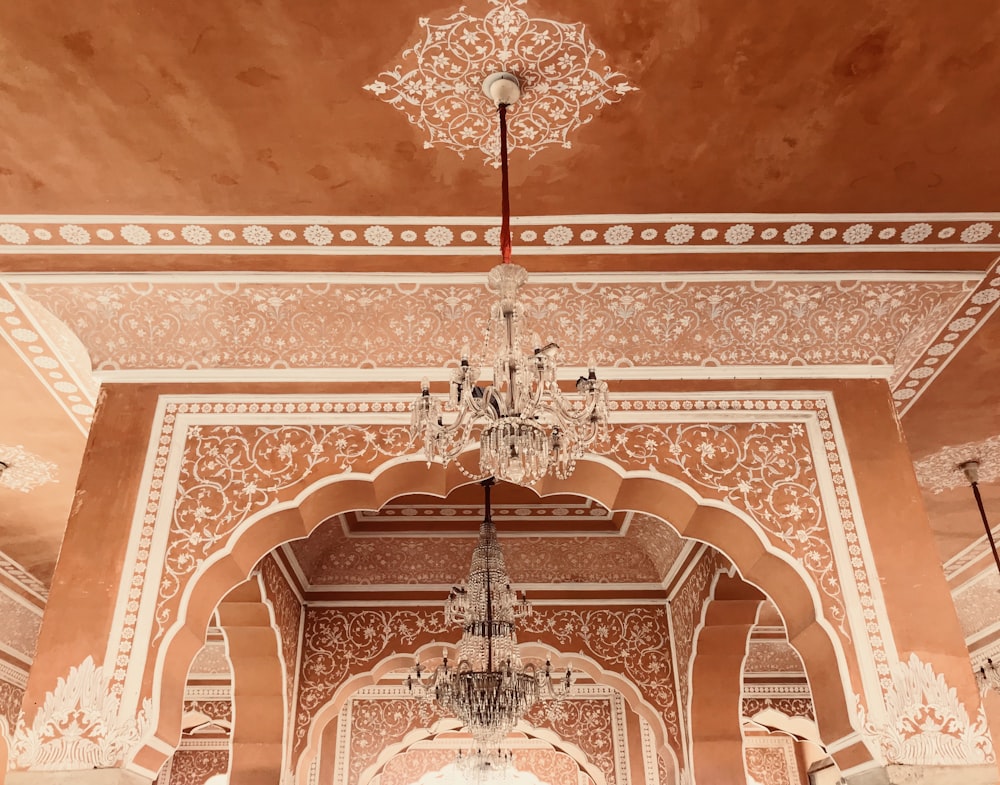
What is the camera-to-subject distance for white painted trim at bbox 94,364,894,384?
4051 mm

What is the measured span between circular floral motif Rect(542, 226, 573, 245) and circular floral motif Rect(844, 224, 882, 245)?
1.16 m

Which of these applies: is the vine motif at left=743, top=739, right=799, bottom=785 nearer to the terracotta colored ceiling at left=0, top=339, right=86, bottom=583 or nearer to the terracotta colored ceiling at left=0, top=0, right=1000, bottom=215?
the terracotta colored ceiling at left=0, top=339, right=86, bottom=583

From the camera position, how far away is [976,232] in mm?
3621

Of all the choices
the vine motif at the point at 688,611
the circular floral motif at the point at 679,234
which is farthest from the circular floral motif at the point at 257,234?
the vine motif at the point at 688,611

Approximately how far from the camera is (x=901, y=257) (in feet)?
12.2

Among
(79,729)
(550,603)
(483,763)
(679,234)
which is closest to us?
(79,729)

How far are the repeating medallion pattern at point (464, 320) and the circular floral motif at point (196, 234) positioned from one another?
25cm

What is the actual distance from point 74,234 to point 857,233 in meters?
3.23

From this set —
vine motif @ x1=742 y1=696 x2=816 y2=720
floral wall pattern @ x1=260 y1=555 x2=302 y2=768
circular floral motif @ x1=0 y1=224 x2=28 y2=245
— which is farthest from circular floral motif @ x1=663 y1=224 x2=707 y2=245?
vine motif @ x1=742 y1=696 x2=816 y2=720

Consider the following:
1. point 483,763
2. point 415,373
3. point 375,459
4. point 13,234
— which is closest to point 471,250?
point 415,373

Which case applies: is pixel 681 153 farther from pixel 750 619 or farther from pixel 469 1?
pixel 750 619

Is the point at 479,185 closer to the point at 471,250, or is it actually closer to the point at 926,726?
the point at 471,250

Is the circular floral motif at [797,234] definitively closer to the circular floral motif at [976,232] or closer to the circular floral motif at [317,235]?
the circular floral motif at [976,232]

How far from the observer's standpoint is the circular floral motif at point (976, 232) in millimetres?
3590
